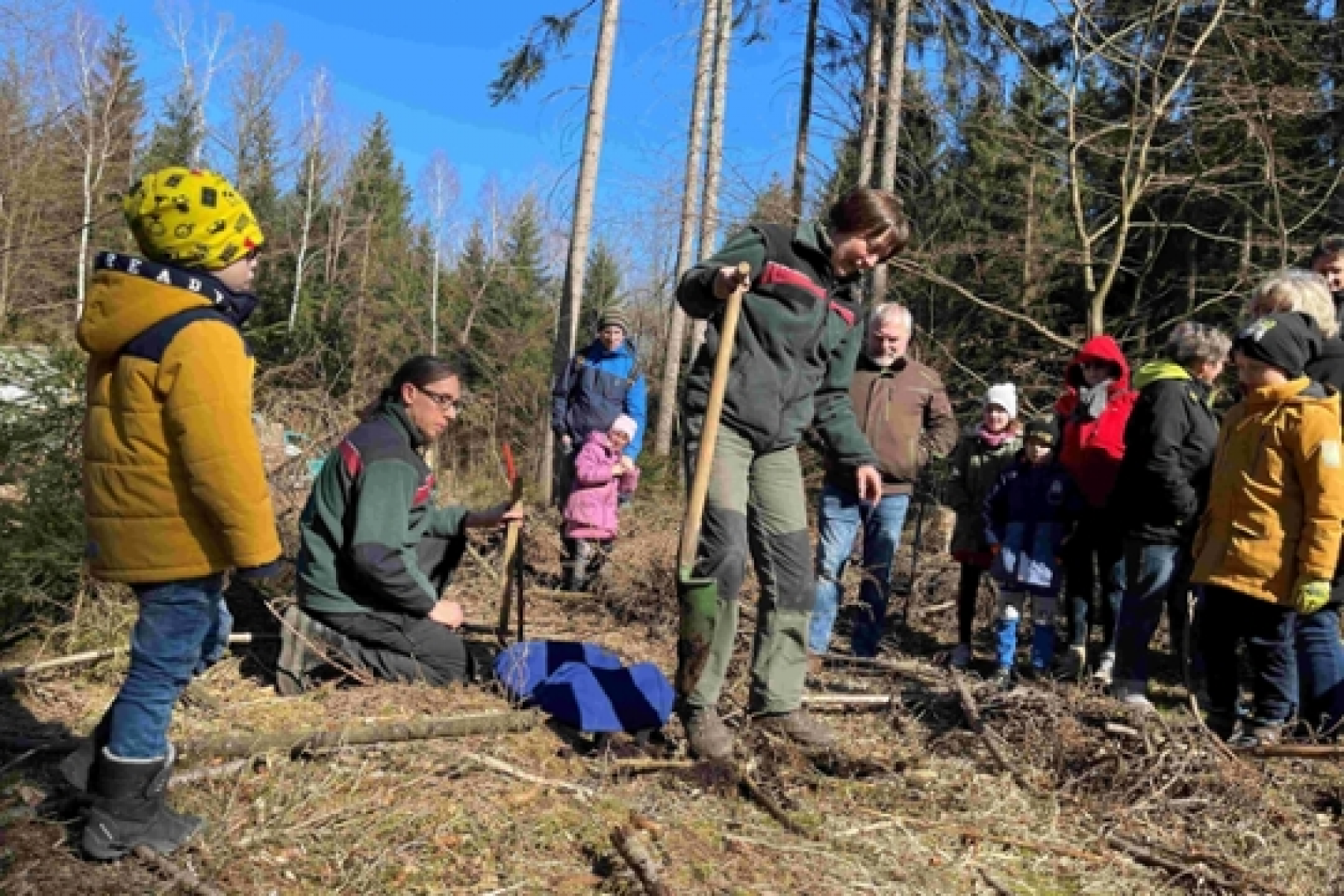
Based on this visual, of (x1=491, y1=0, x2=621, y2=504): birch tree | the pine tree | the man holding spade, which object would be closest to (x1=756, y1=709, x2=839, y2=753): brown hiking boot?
the man holding spade

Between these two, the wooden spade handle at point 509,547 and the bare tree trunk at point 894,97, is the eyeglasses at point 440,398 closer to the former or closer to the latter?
the wooden spade handle at point 509,547

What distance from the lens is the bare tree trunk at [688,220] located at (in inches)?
572

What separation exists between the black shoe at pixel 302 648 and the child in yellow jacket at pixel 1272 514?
3.62 metres

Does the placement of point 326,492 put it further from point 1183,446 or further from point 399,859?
point 1183,446

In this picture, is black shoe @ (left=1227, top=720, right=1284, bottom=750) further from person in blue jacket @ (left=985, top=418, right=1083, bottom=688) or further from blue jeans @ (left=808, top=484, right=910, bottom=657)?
blue jeans @ (left=808, top=484, right=910, bottom=657)

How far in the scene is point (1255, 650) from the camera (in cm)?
431

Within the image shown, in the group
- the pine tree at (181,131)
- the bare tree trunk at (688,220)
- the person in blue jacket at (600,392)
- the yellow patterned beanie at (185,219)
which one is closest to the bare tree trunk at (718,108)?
the bare tree trunk at (688,220)

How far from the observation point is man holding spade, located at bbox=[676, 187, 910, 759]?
360cm

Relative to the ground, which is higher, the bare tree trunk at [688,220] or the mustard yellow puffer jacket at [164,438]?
the bare tree trunk at [688,220]

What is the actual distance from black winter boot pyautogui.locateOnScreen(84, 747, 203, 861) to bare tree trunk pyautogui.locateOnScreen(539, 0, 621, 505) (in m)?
9.61

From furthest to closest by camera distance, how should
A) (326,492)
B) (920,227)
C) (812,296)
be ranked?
1. (920,227)
2. (326,492)
3. (812,296)

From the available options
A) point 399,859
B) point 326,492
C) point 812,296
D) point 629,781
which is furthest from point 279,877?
point 812,296

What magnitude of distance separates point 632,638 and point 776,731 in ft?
6.07

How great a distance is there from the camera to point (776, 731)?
3879 mm
